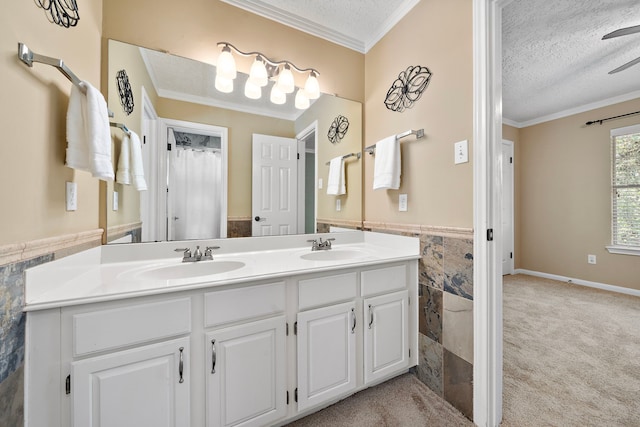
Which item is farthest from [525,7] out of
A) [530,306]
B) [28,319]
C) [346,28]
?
[28,319]

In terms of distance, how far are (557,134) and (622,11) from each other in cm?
237

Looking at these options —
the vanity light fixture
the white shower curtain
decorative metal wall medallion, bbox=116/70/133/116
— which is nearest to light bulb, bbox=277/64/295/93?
the vanity light fixture

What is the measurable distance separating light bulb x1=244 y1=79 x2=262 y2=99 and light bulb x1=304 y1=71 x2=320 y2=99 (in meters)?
0.35

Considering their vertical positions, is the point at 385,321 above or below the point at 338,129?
below

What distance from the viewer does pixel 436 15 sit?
1.49m

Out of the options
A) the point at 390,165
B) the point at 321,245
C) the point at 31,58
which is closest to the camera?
the point at 31,58

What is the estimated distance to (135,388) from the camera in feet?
2.88

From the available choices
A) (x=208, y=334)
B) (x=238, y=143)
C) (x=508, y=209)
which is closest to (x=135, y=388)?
(x=208, y=334)

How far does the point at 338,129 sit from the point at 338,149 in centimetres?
16

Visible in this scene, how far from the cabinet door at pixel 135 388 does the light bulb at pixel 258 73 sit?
4.93ft

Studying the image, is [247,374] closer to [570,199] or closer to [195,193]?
[195,193]

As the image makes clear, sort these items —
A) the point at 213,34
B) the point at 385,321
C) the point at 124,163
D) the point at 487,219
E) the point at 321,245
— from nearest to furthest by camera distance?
1. the point at 487,219
2. the point at 124,163
3. the point at 385,321
4. the point at 213,34
5. the point at 321,245

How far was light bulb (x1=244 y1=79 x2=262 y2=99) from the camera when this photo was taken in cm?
163

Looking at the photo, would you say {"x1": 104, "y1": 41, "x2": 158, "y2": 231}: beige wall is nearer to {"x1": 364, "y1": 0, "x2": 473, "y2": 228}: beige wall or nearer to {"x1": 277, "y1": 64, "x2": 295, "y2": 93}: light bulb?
{"x1": 277, "y1": 64, "x2": 295, "y2": 93}: light bulb
